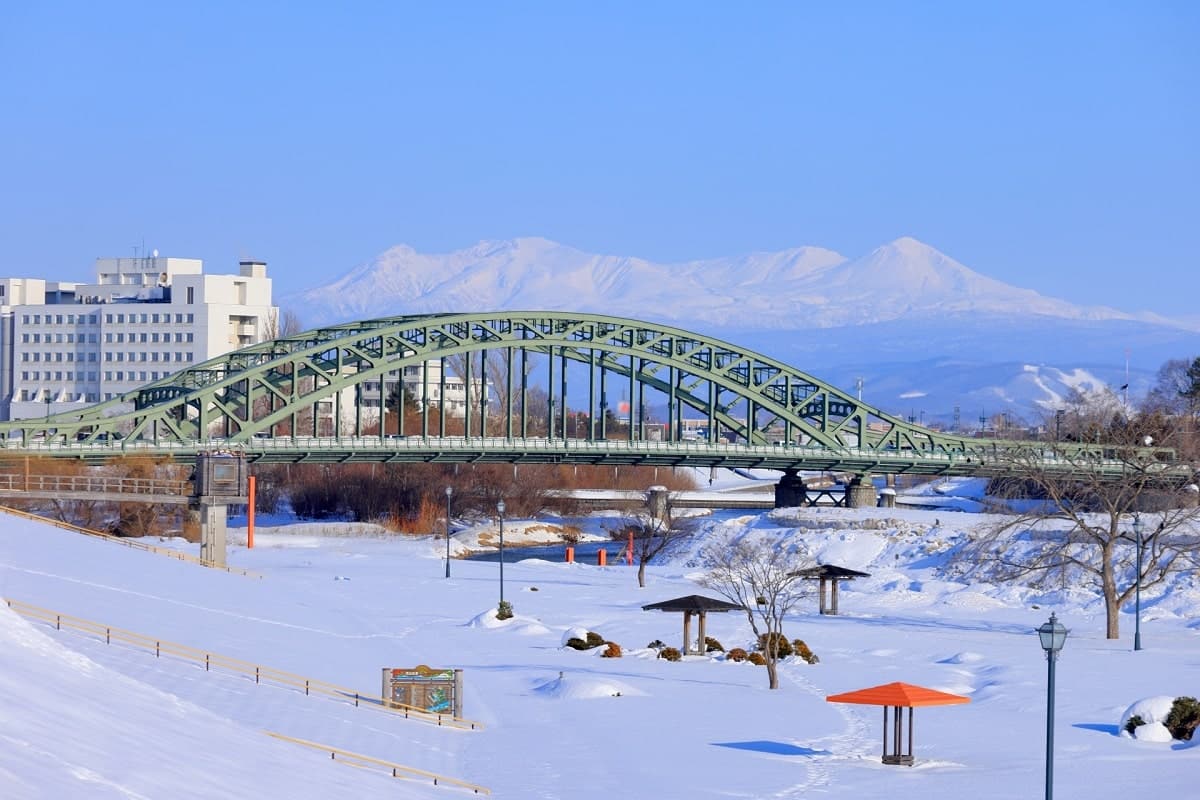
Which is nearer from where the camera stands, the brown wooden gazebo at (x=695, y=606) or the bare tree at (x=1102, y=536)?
the brown wooden gazebo at (x=695, y=606)

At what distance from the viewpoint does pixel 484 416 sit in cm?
11844

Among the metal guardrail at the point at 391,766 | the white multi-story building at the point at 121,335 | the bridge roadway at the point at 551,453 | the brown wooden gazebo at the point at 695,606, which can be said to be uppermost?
the white multi-story building at the point at 121,335

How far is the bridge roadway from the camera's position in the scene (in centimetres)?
10721

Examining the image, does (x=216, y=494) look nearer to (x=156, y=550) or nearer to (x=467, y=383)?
(x=156, y=550)

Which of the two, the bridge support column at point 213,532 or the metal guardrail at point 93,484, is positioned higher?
the metal guardrail at point 93,484

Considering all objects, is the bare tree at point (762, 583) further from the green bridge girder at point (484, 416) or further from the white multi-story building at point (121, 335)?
the white multi-story building at point (121, 335)

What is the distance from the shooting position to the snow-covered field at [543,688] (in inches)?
1330

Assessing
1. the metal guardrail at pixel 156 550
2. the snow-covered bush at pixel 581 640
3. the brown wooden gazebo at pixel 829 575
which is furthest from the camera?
the metal guardrail at pixel 156 550

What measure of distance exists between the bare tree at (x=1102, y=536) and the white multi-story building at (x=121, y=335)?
90.5 meters

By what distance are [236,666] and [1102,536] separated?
36.9 m

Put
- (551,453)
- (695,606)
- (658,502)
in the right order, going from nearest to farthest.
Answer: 1. (695,606)
2. (551,453)
3. (658,502)

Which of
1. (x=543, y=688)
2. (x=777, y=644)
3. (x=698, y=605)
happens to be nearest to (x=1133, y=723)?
(x=777, y=644)

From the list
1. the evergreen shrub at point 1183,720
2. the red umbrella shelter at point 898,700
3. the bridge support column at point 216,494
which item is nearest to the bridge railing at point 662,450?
the bridge support column at point 216,494

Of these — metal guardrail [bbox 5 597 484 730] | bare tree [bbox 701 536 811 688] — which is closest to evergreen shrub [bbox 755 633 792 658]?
bare tree [bbox 701 536 811 688]
